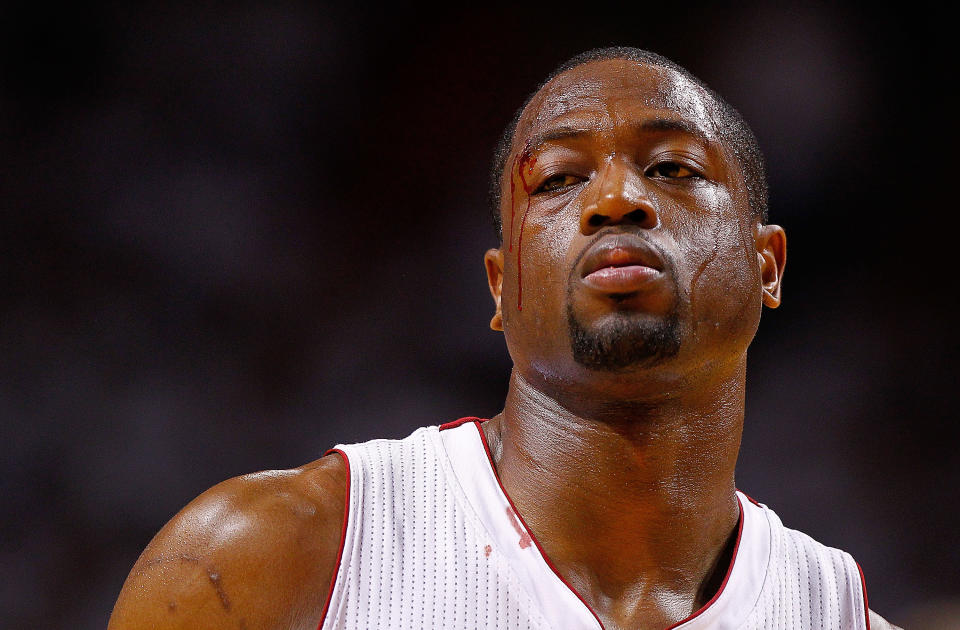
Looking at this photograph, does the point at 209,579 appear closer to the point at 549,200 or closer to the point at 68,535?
the point at 549,200

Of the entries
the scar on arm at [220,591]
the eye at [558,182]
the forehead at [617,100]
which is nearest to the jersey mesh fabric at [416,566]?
the scar on arm at [220,591]

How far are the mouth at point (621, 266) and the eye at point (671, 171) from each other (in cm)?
19

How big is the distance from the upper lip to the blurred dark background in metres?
1.44

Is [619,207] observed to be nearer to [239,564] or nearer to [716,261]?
[716,261]

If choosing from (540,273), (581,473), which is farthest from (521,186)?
(581,473)

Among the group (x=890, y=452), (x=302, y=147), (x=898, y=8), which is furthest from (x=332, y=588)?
(x=898, y=8)

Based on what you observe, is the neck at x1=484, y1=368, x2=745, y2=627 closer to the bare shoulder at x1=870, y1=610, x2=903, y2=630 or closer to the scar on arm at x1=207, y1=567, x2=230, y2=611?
the bare shoulder at x1=870, y1=610, x2=903, y2=630

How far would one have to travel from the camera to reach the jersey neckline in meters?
1.27

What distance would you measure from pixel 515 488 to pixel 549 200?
49 cm

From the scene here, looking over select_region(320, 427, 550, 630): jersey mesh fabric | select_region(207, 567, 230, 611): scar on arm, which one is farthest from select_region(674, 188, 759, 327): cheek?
select_region(207, 567, 230, 611): scar on arm

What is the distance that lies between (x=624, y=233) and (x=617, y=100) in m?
0.30

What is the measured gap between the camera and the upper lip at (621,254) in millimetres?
1244

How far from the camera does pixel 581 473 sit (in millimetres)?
1331

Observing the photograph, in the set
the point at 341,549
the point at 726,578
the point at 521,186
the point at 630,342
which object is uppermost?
the point at 521,186
